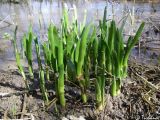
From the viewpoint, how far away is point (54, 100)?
214cm

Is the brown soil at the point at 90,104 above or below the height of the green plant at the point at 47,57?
below

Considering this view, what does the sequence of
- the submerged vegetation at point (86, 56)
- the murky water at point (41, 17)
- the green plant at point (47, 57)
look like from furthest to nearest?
the murky water at point (41, 17), the green plant at point (47, 57), the submerged vegetation at point (86, 56)

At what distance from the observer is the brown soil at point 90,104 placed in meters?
2.10

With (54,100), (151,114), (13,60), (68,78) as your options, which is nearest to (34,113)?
(54,100)

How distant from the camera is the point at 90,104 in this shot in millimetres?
2148

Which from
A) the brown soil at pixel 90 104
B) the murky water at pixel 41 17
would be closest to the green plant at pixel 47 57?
the brown soil at pixel 90 104

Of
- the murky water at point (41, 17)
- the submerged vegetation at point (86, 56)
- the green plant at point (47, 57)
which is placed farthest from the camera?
the murky water at point (41, 17)

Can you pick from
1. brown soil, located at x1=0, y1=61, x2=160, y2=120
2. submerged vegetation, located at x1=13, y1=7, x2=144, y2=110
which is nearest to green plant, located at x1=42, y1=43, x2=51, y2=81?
submerged vegetation, located at x1=13, y1=7, x2=144, y2=110

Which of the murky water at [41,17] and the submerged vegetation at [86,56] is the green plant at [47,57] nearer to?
the submerged vegetation at [86,56]

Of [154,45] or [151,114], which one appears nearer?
[151,114]

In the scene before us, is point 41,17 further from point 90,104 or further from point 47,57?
point 90,104

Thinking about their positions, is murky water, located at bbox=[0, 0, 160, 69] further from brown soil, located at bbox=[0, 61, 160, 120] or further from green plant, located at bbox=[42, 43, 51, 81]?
brown soil, located at bbox=[0, 61, 160, 120]

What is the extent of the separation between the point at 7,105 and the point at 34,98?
0.20 metres

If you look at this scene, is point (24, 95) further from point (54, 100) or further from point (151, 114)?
point (151, 114)
